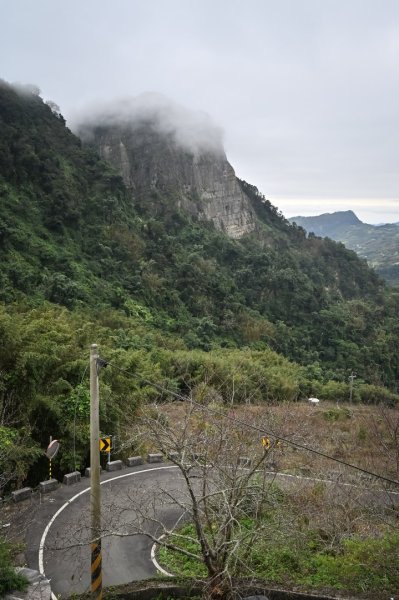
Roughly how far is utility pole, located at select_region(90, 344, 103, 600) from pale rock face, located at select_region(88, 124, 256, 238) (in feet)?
189

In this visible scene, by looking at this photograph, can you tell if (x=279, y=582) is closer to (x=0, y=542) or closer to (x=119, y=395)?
(x=0, y=542)

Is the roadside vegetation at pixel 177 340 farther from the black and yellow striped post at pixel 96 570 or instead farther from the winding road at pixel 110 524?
the black and yellow striped post at pixel 96 570

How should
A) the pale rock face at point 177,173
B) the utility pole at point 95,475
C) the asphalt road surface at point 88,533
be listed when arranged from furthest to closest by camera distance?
the pale rock face at point 177,173 < the asphalt road surface at point 88,533 < the utility pole at point 95,475

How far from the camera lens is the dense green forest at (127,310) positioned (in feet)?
42.4

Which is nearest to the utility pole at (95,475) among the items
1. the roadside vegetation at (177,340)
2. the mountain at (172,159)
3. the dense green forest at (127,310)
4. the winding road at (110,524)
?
the winding road at (110,524)

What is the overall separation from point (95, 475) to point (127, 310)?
94.2 ft

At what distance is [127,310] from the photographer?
115ft

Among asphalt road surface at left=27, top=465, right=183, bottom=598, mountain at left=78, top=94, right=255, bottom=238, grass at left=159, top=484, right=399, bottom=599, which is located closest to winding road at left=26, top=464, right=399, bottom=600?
Answer: asphalt road surface at left=27, top=465, right=183, bottom=598

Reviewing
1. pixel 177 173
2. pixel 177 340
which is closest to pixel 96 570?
pixel 177 340

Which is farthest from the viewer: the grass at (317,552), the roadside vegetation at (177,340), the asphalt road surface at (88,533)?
the roadside vegetation at (177,340)

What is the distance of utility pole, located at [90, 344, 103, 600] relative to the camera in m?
6.39

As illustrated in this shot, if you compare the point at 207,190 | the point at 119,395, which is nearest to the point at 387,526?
the point at 119,395

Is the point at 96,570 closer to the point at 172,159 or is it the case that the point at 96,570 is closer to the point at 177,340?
the point at 177,340

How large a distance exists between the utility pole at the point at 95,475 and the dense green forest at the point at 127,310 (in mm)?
3486
